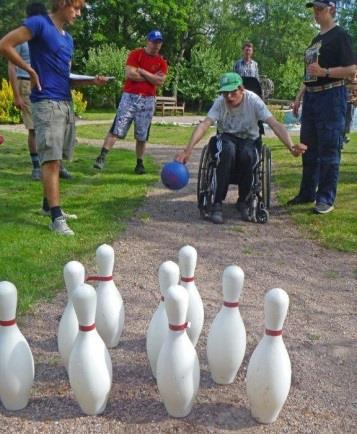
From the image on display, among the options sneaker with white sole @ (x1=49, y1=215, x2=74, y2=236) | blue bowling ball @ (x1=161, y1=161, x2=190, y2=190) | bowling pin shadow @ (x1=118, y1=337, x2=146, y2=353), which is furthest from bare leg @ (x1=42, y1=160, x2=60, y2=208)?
bowling pin shadow @ (x1=118, y1=337, x2=146, y2=353)

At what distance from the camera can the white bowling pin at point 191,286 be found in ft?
7.70

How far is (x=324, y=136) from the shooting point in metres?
4.70

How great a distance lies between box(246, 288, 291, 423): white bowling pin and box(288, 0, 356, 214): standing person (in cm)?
303

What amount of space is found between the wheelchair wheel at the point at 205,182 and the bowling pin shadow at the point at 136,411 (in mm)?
2707

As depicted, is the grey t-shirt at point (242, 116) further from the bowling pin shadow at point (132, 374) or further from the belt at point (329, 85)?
the bowling pin shadow at point (132, 374)

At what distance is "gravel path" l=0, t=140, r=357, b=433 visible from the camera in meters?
2.02

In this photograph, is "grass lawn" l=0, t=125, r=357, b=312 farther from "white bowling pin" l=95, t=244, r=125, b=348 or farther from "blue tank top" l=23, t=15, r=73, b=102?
"blue tank top" l=23, t=15, r=73, b=102

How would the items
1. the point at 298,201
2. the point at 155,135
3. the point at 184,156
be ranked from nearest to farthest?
the point at 184,156, the point at 298,201, the point at 155,135

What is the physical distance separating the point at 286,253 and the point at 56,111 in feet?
6.57

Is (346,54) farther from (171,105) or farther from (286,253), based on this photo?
(171,105)

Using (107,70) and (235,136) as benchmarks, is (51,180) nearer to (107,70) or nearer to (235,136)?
(235,136)

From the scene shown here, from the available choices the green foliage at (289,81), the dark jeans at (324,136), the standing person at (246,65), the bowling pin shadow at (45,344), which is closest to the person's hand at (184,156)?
the dark jeans at (324,136)

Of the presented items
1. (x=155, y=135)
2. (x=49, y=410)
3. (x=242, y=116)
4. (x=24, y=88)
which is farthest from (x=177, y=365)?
(x=155, y=135)

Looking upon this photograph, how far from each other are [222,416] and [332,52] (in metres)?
3.48
